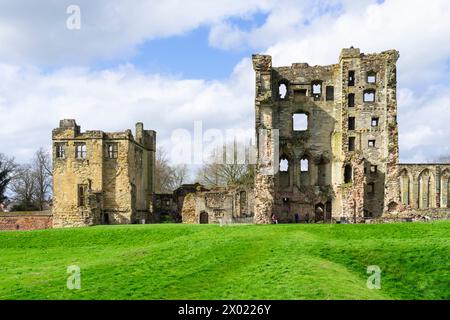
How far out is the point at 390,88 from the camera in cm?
4634

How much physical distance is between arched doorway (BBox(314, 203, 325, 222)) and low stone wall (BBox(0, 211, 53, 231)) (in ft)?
81.6

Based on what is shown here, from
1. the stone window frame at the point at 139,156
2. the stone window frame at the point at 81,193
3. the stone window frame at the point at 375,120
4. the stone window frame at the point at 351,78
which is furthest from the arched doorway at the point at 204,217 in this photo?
the stone window frame at the point at 351,78

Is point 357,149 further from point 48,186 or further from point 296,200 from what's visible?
point 48,186

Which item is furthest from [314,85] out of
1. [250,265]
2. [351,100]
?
[250,265]

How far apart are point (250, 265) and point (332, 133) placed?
89.6ft

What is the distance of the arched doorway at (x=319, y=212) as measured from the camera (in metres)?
47.5

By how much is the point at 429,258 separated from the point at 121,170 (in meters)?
33.6

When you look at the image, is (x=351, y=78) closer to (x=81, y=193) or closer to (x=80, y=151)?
(x=80, y=151)

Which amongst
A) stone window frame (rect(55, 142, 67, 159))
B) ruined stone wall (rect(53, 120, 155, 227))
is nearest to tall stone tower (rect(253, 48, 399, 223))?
ruined stone wall (rect(53, 120, 155, 227))

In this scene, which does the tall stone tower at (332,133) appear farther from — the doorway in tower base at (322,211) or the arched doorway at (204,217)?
the arched doorway at (204,217)

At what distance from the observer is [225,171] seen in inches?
2867

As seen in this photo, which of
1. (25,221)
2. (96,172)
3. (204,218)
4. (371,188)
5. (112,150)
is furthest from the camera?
(25,221)

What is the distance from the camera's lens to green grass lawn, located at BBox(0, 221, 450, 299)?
1859 cm
